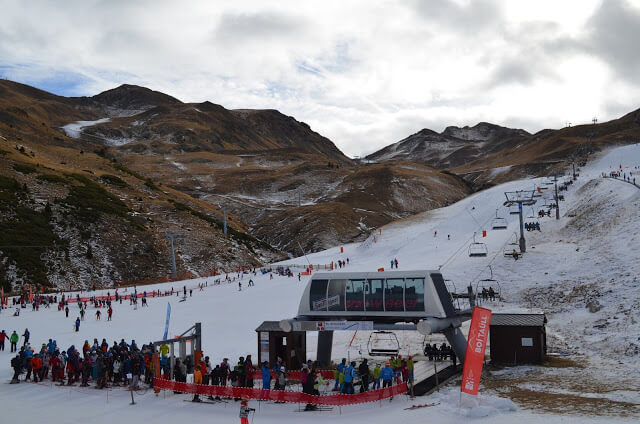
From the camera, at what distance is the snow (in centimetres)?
1781

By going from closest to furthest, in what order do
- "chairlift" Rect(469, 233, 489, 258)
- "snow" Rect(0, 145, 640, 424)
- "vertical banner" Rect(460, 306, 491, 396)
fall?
1. "vertical banner" Rect(460, 306, 491, 396)
2. "snow" Rect(0, 145, 640, 424)
3. "chairlift" Rect(469, 233, 489, 258)

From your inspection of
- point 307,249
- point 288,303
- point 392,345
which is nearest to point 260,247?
point 307,249

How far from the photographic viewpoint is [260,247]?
10694 cm

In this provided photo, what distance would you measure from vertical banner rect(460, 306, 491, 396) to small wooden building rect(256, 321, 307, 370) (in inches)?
335

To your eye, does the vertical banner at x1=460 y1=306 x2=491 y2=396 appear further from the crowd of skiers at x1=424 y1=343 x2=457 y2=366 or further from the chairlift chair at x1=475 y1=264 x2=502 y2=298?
the chairlift chair at x1=475 y1=264 x2=502 y2=298

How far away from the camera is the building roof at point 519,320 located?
24.7 m

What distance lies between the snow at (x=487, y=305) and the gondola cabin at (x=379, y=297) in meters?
3.38

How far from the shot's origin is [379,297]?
23.1m

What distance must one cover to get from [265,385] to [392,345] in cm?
1238

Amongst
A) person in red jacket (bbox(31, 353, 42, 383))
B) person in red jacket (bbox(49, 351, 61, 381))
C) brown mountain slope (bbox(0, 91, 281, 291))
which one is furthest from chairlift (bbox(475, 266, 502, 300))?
brown mountain slope (bbox(0, 91, 281, 291))

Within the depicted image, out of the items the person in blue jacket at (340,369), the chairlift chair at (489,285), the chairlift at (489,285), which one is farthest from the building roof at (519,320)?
the chairlift chair at (489,285)

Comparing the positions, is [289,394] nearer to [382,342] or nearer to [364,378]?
[364,378]

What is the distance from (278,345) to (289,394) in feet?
17.8

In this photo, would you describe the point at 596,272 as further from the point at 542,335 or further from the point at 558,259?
the point at 542,335
